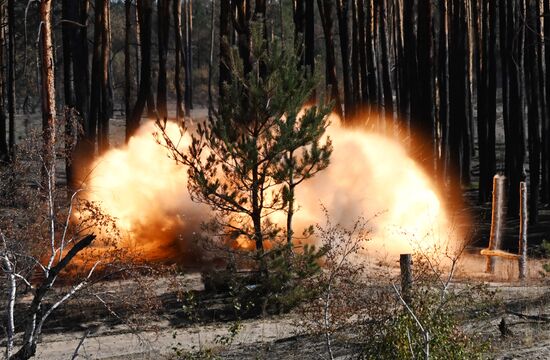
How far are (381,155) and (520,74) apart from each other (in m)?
5.19

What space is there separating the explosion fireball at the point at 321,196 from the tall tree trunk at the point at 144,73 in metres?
4.01

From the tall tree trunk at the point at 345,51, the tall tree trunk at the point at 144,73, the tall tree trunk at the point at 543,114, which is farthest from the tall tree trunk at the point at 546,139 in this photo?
the tall tree trunk at the point at 144,73

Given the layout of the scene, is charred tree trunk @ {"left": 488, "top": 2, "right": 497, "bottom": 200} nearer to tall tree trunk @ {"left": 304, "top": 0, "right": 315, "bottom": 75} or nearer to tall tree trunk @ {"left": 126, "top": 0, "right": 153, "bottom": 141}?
tall tree trunk @ {"left": 304, "top": 0, "right": 315, "bottom": 75}

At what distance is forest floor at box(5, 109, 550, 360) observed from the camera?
46.2 feet

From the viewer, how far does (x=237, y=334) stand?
15.1m

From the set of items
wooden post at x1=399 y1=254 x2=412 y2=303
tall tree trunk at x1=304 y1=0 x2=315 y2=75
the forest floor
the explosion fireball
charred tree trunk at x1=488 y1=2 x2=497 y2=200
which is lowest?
the forest floor

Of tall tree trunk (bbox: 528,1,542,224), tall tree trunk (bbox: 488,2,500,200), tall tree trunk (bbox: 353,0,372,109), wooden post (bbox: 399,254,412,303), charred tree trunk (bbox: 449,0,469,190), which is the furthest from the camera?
tall tree trunk (bbox: 353,0,372,109)

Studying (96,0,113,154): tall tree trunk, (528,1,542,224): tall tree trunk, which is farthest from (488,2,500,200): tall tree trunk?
(96,0,113,154): tall tree trunk

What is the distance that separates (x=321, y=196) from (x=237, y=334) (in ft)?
28.7

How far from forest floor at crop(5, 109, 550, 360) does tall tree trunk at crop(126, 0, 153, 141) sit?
→ 11.0 metres

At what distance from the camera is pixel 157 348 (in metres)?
15.3

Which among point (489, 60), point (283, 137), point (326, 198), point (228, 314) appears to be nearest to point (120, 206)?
point (326, 198)

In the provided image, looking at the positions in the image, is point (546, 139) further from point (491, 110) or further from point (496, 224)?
point (496, 224)

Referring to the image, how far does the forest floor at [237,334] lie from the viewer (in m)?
14.1
